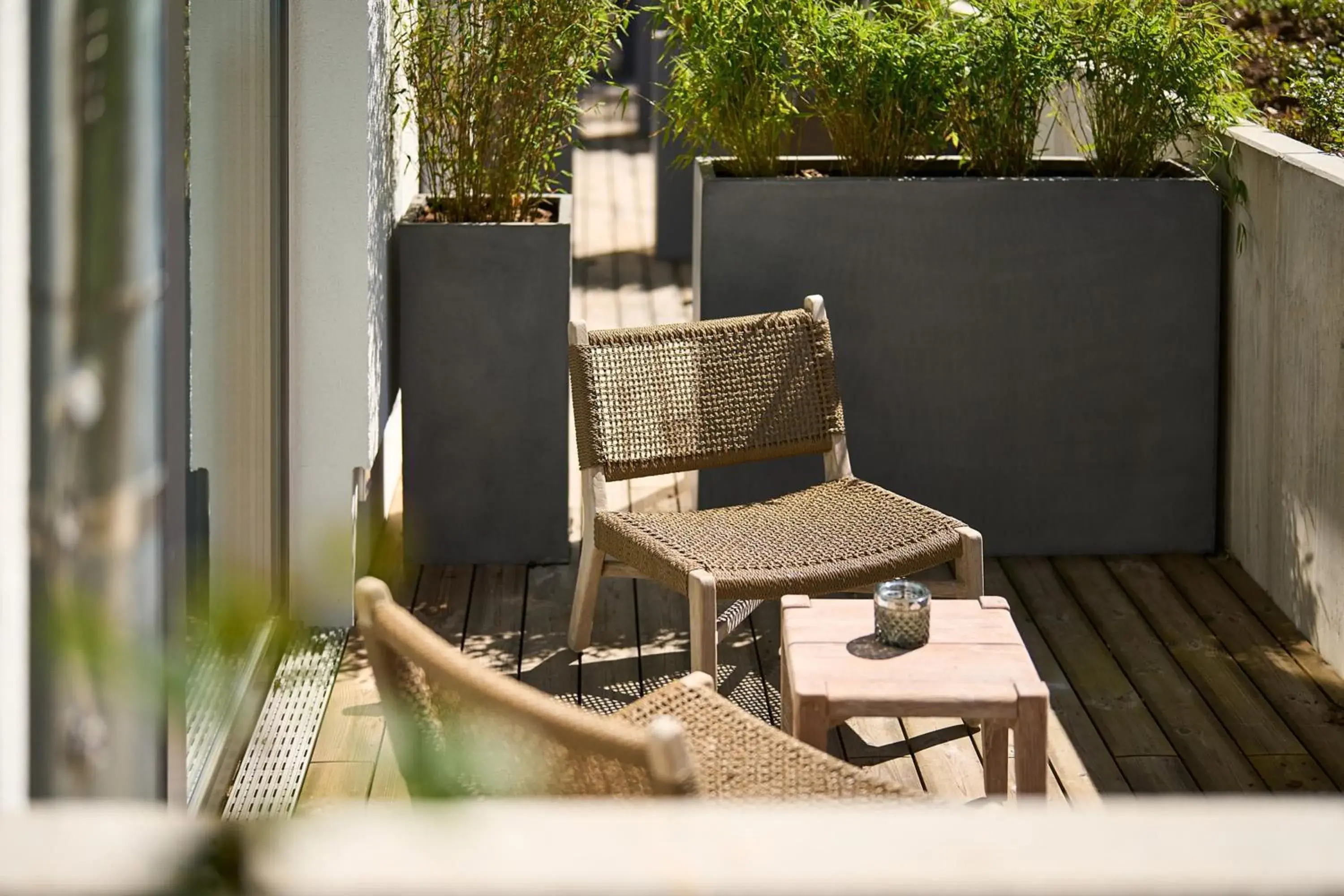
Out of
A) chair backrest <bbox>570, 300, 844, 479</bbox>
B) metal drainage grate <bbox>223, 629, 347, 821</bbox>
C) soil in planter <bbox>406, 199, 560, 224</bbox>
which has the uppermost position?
soil in planter <bbox>406, 199, 560, 224</bbox>

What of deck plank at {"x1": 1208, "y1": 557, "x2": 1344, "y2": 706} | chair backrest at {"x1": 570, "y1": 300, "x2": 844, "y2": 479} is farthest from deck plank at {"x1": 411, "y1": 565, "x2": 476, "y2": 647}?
deck plank at {"x1": 1208, "y1": 557, "x2": 1344, "y2": 706}

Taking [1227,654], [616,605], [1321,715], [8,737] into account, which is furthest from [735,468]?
[8,737]

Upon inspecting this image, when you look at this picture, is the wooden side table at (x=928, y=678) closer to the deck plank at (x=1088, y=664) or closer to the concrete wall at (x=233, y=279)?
the deck plank at (x=1088, y=664)

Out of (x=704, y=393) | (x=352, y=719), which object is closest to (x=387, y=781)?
(x=352, y=719)

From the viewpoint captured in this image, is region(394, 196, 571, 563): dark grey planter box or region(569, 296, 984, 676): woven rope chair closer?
region(569, 296, 984, 676): woven rope chair

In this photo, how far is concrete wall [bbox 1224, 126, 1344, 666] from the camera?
3605 millimetres

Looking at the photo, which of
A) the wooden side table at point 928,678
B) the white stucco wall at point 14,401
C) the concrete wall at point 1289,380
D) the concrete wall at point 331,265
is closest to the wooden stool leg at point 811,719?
the wooden side table at point 928,678

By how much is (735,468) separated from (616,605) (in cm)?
50

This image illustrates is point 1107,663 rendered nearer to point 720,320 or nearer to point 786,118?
point 720,320

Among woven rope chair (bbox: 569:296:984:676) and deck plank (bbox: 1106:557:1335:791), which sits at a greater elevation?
woven rope chair (bbox: 569:296:984:676)

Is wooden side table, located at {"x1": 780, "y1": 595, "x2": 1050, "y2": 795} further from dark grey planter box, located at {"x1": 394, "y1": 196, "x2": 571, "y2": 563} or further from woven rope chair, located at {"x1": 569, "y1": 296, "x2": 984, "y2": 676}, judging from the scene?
dark grey planter box, located at {"x1": 394, "y1": 196, "x2": 571, "y2": 563}

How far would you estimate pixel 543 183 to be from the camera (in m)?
4.27

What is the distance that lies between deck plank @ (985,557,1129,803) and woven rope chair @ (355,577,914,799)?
800 mm

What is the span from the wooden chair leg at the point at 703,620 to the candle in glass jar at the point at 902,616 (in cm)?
45
